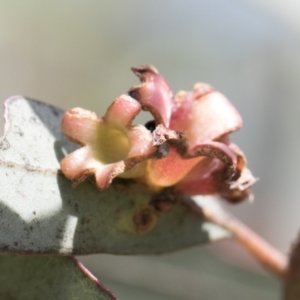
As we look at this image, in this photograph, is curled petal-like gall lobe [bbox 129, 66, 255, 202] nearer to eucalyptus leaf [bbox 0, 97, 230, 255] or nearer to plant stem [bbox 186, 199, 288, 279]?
eucalyptus leaf [bbox 0, 97, 230, 255]

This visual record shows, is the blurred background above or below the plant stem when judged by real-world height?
below

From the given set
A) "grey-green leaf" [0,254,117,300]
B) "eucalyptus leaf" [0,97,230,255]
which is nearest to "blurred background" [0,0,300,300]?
"eucalyptus leaf" [0,97,230,255]

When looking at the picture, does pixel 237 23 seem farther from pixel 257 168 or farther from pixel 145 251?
pixel 145 251

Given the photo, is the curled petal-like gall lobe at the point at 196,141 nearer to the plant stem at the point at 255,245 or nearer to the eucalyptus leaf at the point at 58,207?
the eucalyptus leaf at the point at 58,207

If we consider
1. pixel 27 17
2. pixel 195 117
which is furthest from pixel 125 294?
pixel 27 17

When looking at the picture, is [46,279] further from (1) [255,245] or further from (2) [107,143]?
(1) [255,245]

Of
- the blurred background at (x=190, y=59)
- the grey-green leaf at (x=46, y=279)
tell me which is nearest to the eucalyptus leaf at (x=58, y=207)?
the grey-green leaf at (x=46, y=279)
